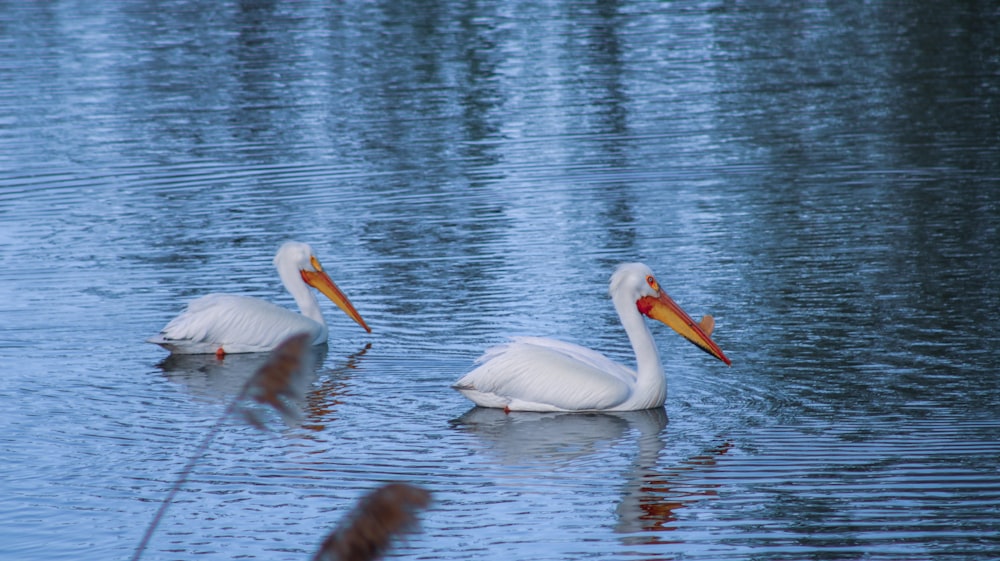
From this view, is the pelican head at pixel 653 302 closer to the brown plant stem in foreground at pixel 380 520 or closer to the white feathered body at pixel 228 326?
the white feathered body at pixel 228 326

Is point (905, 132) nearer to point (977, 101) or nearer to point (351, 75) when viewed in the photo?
point (977, 101)

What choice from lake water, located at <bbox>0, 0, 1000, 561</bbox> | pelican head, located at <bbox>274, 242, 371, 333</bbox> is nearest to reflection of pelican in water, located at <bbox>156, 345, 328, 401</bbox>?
lake water, located at <bbox>0, 0, 1000, 561</bbox>

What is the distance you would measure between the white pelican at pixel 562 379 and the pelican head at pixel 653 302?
164 mm

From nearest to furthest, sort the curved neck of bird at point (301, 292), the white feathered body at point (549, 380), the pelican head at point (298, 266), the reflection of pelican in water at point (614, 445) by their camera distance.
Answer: the reflection of pelican in water at point (614, 445) → the white feathered body at point (549, 380) → the curved neck of bird at point (301, 292) → the pelican head at point (298, 266)

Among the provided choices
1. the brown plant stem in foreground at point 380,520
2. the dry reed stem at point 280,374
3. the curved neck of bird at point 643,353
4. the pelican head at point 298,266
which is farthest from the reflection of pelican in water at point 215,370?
the brown plant stem in foreground at point 380,520

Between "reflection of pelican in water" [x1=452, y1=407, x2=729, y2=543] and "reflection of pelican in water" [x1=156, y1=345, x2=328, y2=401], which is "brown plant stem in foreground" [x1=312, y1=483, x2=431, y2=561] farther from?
"reflection of pelican in water" [x1=156, y1=345, x2=328, y2=401]

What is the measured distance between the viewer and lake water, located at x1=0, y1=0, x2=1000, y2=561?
18.9 ft

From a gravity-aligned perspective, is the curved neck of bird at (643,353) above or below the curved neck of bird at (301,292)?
above

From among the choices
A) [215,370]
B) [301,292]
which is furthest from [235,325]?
[301,292]

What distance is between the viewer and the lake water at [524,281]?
18.9 feet

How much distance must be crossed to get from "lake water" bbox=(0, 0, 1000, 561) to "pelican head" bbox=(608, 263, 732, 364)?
0.26 meters

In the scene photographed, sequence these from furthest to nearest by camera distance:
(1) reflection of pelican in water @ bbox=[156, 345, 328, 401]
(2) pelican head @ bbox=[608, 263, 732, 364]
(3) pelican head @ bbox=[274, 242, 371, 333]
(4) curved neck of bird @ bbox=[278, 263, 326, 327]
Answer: (3) pelican head @ bbox=[274, 242, 371, 333]
(4) curved neck of bird @ bbox=[278, 263, 326, 327]
(1) reflection of pelican in water @ bbox=[156, 345, 328, 401]
(2) pelican head @ bbox=[608, 263, 732, 364]

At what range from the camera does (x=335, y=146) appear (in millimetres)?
14797

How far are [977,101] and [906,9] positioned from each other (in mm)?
8963
